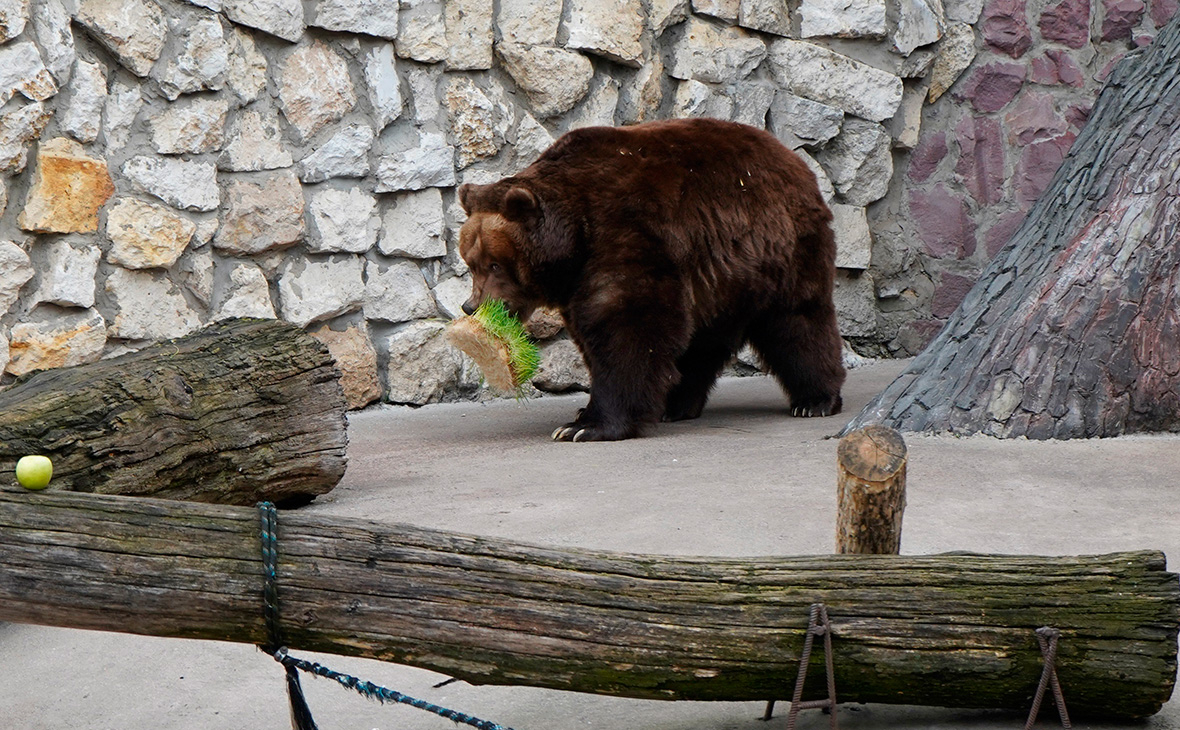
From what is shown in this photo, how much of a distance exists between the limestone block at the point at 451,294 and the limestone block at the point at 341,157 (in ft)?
2.35

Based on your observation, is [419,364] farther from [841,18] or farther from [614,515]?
[841,18]

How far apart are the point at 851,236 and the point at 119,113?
14.5 feet

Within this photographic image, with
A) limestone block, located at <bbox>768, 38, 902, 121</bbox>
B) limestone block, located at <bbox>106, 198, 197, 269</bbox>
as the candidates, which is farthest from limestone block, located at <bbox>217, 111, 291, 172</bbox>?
limestone block, located at <bbox>768, 38, 902, 121</bbox>

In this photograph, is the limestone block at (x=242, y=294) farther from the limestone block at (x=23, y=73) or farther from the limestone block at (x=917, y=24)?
the limestone block at (x=917, y=24)

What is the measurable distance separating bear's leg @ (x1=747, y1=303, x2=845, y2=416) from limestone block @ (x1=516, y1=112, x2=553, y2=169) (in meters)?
1.62

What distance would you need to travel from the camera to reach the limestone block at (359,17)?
6.08m

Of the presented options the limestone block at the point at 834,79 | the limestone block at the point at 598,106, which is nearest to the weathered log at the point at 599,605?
the limestone block at the point at 598,106

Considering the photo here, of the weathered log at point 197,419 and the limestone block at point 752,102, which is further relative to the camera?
the limestone block at point 752,102

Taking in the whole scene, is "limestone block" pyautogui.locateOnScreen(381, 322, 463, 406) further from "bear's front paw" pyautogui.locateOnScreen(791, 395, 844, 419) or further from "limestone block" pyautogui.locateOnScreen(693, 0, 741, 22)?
"limestone block" pyautogui.locateOnScreen(693, 0, 741, 22)

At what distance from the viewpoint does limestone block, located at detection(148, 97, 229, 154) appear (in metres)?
5.67

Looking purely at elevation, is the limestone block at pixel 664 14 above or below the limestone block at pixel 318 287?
above

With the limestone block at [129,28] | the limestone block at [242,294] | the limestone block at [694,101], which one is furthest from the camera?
the limestone block at [694,101]

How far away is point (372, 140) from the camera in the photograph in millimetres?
6277

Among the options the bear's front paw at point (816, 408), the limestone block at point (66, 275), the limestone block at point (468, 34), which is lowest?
the bear's front paw at point (816, 408)
